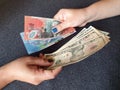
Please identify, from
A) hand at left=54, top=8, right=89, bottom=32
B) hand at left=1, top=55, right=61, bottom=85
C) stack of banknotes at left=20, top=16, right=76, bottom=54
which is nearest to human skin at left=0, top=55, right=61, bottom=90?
hand at left=1, top=55, right=61, bottom=85

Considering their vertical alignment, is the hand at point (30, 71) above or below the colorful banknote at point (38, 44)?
below

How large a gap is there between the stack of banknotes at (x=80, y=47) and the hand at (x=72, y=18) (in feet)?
0.17

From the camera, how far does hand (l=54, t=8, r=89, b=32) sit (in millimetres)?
1152

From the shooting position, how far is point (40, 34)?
3.96 feet

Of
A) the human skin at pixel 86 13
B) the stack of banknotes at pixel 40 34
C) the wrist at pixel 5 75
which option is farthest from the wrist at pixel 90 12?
the wrist at pixel 5 75

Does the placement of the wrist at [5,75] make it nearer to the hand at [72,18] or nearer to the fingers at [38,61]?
the fingers at [38,61]

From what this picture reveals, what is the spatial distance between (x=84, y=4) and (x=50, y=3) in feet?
0.69

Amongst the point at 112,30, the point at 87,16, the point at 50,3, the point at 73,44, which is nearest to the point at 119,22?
the point at 112,30

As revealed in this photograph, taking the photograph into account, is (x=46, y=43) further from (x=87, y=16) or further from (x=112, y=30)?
(x=112, y=30)

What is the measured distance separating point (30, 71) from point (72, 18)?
0.36 m

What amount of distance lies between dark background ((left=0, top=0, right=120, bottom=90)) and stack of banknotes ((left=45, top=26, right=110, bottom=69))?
64 mm

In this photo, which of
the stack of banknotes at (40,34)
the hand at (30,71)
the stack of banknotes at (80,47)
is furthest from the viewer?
the stack of banknotes at (40,34)

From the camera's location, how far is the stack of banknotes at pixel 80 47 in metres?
1.07

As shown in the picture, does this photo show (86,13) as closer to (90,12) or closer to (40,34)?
(90,12)
